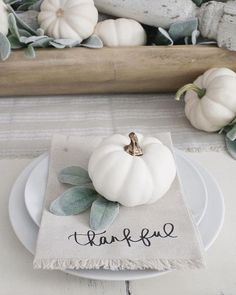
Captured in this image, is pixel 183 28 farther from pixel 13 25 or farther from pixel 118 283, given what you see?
pixel 118 283

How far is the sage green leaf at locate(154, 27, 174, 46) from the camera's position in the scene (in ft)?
2.42

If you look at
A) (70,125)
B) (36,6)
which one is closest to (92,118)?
(70,125)

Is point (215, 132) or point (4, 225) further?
point (215, 132)

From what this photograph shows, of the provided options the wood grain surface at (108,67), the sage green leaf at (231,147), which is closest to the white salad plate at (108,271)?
the sage green leaf at (231,147)

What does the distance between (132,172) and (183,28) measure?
0.40 m

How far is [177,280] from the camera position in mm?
432

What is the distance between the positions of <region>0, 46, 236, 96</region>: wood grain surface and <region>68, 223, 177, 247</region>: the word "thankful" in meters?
0.36

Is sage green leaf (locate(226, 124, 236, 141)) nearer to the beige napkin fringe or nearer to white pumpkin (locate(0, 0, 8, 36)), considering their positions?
the beige napkin fringe

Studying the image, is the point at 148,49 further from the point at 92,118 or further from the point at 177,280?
the point at 177,280

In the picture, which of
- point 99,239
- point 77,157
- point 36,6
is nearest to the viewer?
point 99,239

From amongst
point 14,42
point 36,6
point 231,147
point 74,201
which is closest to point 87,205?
point 74,201

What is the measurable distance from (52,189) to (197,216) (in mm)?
154

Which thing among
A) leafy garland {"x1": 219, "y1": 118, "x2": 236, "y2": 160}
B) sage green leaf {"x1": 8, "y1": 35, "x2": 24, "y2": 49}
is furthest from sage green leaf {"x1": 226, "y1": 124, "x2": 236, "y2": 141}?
sage green leaf {"x1": 8, "y1": 35, "x2": 24, "y2": 49}

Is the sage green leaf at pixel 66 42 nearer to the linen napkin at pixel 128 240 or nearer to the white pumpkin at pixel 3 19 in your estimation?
the white pumpkin at pixel 3 19
